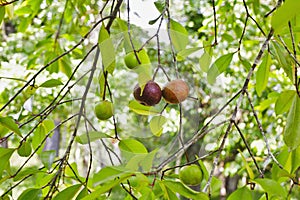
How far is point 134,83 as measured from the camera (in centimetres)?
53

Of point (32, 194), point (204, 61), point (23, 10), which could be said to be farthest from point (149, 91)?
point (23, 10)

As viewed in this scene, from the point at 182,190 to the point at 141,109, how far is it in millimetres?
120

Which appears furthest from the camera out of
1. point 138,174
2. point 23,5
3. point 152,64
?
point 23,5

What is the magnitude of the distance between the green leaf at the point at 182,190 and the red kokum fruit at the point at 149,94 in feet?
0.32

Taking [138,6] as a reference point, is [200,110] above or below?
below

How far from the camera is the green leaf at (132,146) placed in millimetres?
559

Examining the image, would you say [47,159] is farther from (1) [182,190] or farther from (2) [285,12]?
(2) [285,12]

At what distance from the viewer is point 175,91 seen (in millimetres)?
533

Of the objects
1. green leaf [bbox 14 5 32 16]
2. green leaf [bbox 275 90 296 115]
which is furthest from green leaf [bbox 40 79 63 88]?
green leaf [bbox 14 5 32 16]

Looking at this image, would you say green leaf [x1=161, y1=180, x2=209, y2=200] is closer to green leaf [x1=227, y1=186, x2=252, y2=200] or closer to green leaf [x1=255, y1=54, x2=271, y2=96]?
green leaf [x1=227, y1=186, x2=252, y2=200]

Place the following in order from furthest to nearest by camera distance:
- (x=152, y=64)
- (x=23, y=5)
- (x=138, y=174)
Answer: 1. (x=23, y=5)
2. (x=152, y=64)
3. (x=138, y=174)

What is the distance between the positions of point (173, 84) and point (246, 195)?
146 mm

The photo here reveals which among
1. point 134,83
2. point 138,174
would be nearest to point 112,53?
point 134,83

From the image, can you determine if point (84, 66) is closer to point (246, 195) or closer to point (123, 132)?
point (123, 132)
